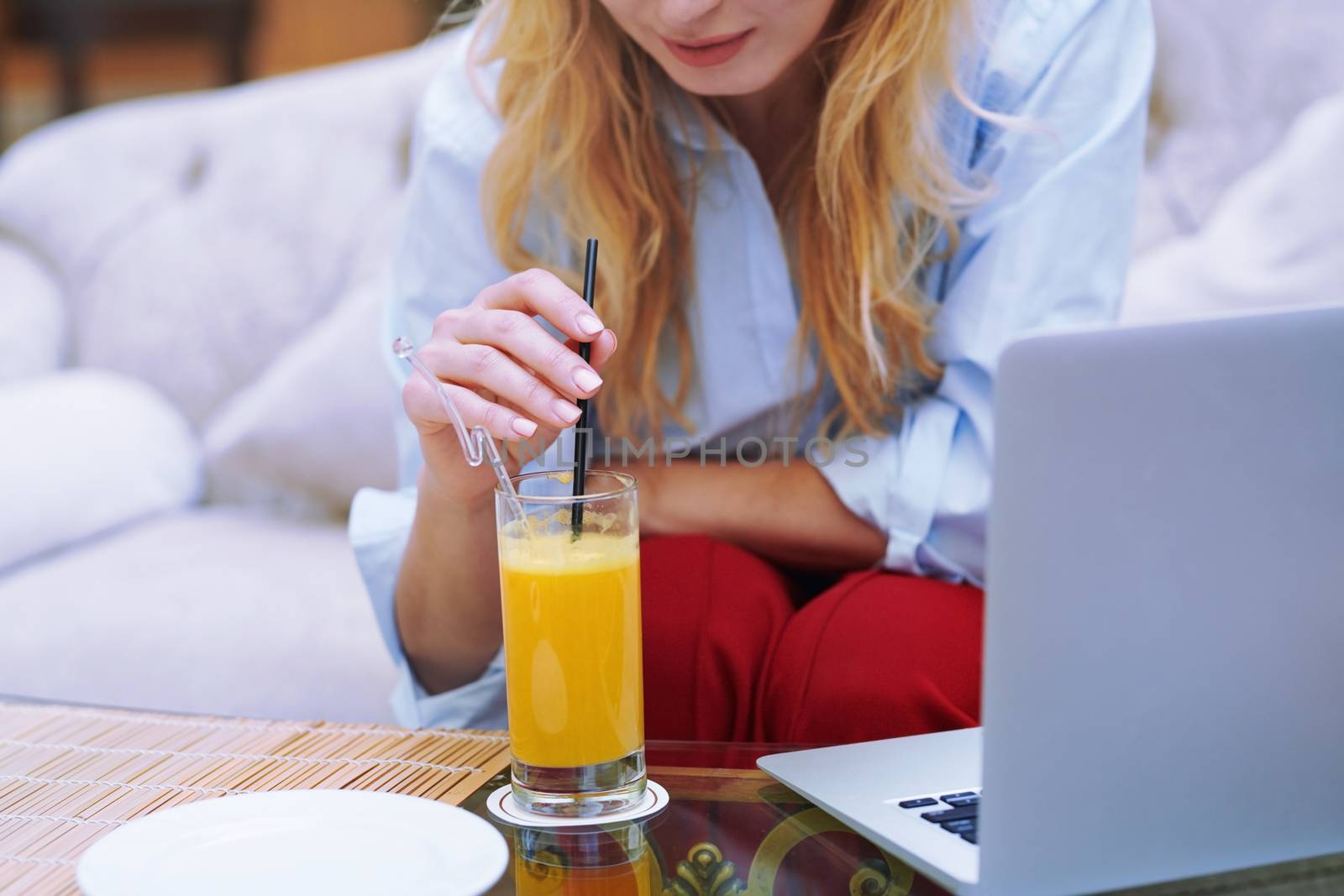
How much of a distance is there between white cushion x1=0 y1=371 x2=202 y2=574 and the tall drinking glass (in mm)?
1137

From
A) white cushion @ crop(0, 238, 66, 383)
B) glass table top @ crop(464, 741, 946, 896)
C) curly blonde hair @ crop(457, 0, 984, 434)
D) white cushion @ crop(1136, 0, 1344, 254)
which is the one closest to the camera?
glass table top @ crop(464, 741, 946, 896)

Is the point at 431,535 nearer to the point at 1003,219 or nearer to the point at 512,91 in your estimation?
the point at 512,91

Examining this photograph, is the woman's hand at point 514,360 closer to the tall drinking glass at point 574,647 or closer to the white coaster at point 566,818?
the tall drinking glass at point 574,647

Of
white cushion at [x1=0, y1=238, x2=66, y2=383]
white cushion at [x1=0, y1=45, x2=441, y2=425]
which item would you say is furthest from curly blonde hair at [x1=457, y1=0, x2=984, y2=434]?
white cushion at [x1=0, y1=238, x2=66, y2=383]

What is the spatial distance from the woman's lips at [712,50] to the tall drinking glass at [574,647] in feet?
1.30

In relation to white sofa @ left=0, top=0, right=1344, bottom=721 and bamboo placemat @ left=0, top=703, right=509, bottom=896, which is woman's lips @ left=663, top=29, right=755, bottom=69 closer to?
bamboo placemat @ left=0, top=703, right=509, bottom=896

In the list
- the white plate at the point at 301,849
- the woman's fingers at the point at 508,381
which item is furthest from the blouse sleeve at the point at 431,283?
the white plate at the point at 301,849

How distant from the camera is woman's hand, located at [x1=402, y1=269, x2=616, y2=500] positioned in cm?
80

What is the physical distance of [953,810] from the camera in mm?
686

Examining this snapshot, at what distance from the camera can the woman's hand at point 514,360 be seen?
2.61 ft

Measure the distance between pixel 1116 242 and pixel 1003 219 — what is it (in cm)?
Result: 10

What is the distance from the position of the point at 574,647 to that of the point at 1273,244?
1097 mm

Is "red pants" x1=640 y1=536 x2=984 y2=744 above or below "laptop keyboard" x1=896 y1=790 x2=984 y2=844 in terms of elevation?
below

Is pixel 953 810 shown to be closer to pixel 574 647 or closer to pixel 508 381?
pixel 574 647
